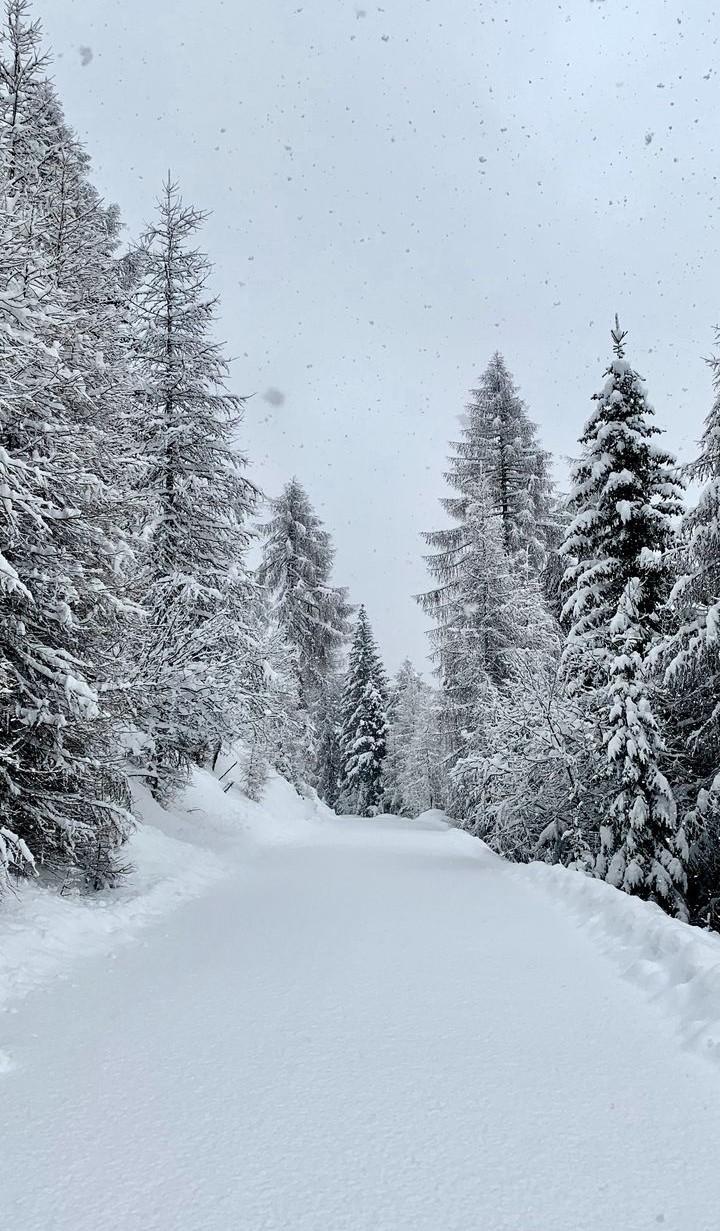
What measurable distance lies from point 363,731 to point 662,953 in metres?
34.9

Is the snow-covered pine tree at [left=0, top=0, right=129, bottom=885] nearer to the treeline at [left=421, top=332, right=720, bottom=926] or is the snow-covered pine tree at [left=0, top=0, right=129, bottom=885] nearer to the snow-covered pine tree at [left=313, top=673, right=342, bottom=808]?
the treeline at [left=421, top=332, right=720, bottom=926]

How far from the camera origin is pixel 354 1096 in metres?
3.37

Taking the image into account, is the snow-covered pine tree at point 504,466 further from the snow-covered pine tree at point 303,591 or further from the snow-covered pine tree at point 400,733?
the snow-covered pine tree at point 400,733

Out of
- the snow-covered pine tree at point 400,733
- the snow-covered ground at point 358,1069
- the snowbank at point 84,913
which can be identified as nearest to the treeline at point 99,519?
the snowbank at point 84,913

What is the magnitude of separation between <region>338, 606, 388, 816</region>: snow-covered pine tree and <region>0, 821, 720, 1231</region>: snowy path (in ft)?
111

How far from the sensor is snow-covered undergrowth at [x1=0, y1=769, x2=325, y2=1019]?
5594 millimetres

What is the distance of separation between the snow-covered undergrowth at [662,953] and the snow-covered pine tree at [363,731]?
3212 centimetres

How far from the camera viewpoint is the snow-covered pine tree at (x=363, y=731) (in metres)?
39.7

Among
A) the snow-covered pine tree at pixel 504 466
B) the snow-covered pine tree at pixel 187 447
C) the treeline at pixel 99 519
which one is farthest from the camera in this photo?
the snow-covered pine tree at pixel 504 466

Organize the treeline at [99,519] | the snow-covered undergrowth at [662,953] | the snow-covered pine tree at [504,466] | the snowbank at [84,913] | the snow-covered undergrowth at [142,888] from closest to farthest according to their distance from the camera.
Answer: the snow-covered undergrowth at [662,953] < the snowbank at [84,913] < the snow-covered undergrowth at [142,888] < the treeline at [99,519] < the snow-covered pine tree at [504,466]

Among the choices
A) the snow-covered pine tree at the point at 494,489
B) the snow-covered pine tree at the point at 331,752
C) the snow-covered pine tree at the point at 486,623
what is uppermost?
the snow-covered pine tree at the point at 494,489

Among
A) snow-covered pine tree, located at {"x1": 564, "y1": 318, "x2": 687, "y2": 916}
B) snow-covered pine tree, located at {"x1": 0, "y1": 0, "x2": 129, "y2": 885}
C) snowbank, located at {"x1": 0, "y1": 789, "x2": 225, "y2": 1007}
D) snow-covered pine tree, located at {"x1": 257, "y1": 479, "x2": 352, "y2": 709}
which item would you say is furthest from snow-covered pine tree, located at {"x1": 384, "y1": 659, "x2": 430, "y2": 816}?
snow-covered pine tree, located at {"x1": 0, "y1": 0, "x2": 129, "y2": 885}

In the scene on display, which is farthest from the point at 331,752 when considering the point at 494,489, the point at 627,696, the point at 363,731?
the point at 627,696

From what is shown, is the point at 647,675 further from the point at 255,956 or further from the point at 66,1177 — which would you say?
the point at 66,1177
